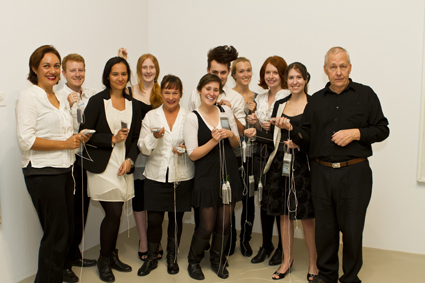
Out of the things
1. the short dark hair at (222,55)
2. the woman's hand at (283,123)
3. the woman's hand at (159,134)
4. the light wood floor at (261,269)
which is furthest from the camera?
the short dark hair at (222,55)

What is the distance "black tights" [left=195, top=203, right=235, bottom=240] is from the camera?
9.53ft

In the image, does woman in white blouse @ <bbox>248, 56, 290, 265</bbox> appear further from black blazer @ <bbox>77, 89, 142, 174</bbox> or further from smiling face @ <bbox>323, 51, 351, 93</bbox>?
black blazer @ <bbox>77, 89, 142, 174</bbox>

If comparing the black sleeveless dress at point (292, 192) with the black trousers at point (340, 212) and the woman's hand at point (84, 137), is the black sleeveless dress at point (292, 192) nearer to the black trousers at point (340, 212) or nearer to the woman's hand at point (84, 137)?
the black trousers at point (340, 212)

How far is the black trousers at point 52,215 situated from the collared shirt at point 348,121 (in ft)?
5.56

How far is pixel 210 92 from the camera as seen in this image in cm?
282

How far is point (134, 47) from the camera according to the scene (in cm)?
427

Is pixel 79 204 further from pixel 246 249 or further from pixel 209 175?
pixel 246 249

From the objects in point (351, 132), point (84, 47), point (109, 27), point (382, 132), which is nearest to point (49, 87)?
point (84, 47)

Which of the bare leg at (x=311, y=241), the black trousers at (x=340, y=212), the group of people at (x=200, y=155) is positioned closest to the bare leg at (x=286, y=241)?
the group of people at (x=200, y=155)

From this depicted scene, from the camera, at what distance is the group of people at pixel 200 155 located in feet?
8.34

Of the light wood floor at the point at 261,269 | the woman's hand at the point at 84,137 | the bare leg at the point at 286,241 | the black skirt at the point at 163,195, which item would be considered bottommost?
the light wood floor at the point at 261,269

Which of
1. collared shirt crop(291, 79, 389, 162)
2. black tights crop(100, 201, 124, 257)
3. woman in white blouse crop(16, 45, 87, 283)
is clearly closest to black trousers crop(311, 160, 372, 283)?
collared shirt crop(291, 79, 389, 162)

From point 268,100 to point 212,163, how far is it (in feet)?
2.64

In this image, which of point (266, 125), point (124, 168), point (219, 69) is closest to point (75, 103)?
point (124, 168)
